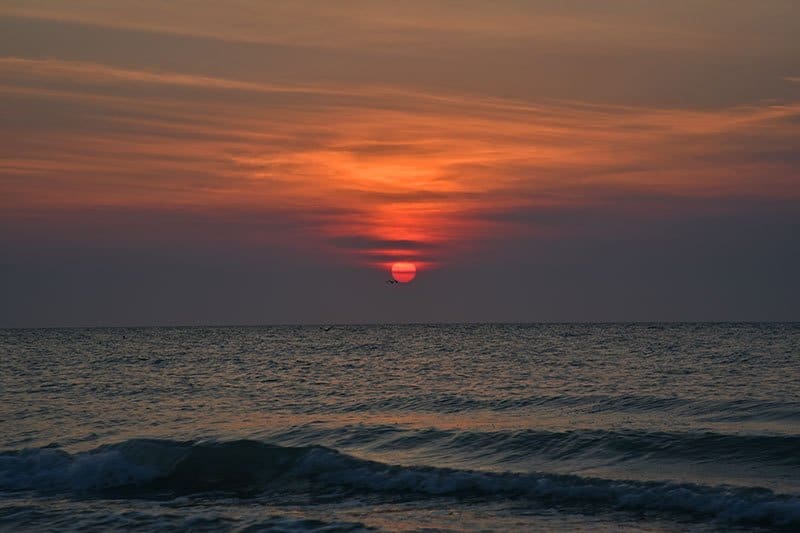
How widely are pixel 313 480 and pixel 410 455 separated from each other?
3312mm

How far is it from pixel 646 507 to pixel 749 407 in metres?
14.7

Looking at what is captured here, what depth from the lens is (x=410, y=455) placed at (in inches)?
978

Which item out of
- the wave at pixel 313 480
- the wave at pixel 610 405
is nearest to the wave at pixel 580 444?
the wave at pixel 313 480

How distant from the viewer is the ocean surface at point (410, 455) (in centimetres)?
1825

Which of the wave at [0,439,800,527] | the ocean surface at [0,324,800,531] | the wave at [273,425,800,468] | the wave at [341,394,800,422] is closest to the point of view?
the ocean surface at [0,324,800,531]

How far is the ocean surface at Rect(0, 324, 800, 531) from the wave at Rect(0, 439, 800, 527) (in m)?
0.07

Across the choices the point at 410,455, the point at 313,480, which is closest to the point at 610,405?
the point at 410,455

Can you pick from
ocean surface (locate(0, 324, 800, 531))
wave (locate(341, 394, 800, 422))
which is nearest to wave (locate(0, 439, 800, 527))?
ocean surface (locate(0, 324, 800, 531))

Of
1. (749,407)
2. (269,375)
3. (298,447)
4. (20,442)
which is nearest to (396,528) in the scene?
(298,447)

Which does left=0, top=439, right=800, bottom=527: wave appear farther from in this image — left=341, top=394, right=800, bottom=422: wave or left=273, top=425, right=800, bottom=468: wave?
left=341, top=394, right=800, bottom=422: wave

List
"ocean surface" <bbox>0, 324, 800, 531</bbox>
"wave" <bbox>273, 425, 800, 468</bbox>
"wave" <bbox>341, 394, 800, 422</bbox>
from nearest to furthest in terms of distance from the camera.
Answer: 1. "ocean surface" <bbox>0, 324, 800, 531</bbox>
2. "wave" <bbox>273, 425, 800, 468</bbox>
3. "wave" <bbox>341, 394, 800, 422</bbox>

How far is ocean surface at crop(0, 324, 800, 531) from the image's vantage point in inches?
719

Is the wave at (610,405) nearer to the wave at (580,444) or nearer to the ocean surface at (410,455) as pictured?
the ocean surface at (410,455)

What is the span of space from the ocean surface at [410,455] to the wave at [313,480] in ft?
0.22
